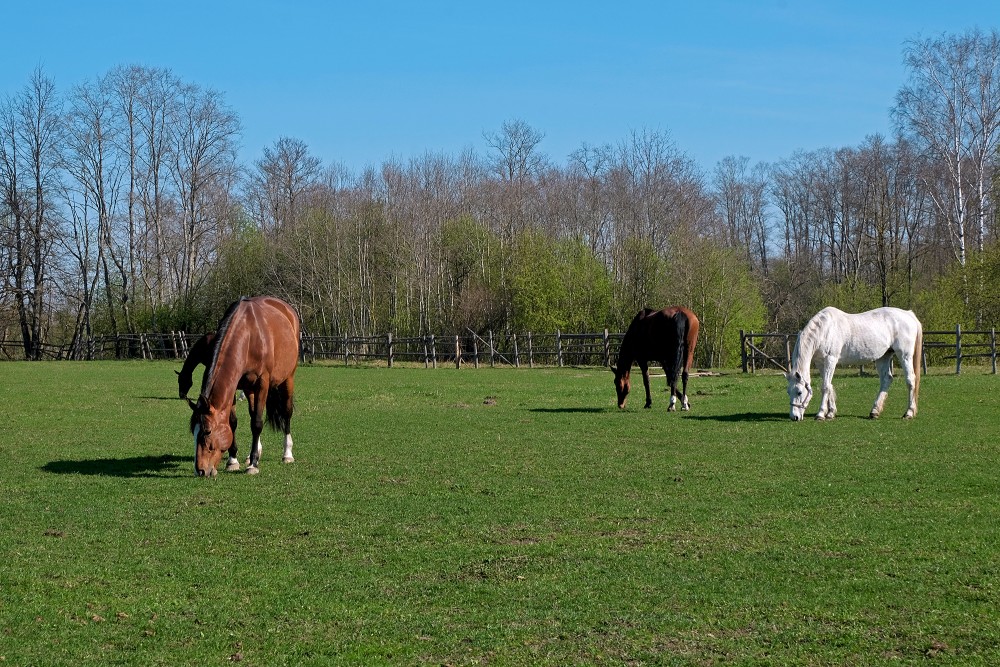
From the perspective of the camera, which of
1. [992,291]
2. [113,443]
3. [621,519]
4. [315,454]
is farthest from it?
[992,291]

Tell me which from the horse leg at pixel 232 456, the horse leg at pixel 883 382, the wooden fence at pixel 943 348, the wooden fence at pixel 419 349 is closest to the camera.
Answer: the horse leg at pixel 232 456

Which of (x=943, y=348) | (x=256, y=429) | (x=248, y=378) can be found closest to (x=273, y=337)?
(x=248, y=378)

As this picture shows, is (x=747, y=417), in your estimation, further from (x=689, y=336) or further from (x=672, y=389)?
(x=689, y=336)

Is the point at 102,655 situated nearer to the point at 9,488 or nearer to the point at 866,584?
the point at 866,584

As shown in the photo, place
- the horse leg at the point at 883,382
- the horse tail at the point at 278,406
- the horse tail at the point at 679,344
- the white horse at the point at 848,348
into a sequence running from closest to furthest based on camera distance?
1. the horse tail at the point at 278,406
2. the white horse at the point at 848,348
3. the horse leg at the point at 883,382
4. the horse tail at the point at 679,344

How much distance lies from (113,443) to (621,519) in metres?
8.28

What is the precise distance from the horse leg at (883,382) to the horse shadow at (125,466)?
33.9 feet

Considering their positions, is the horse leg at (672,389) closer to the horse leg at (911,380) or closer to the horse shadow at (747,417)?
the horse shadow at (747,417)

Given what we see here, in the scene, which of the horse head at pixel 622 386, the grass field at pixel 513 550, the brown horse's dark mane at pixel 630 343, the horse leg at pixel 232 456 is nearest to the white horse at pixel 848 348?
the grass field at pixel 513 550

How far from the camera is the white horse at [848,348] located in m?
15.1

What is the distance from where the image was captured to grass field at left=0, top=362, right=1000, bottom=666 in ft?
15.4

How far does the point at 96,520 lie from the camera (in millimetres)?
7766

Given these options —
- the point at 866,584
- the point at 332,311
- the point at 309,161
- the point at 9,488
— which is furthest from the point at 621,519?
the point at 309,161

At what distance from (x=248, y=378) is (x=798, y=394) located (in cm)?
869
